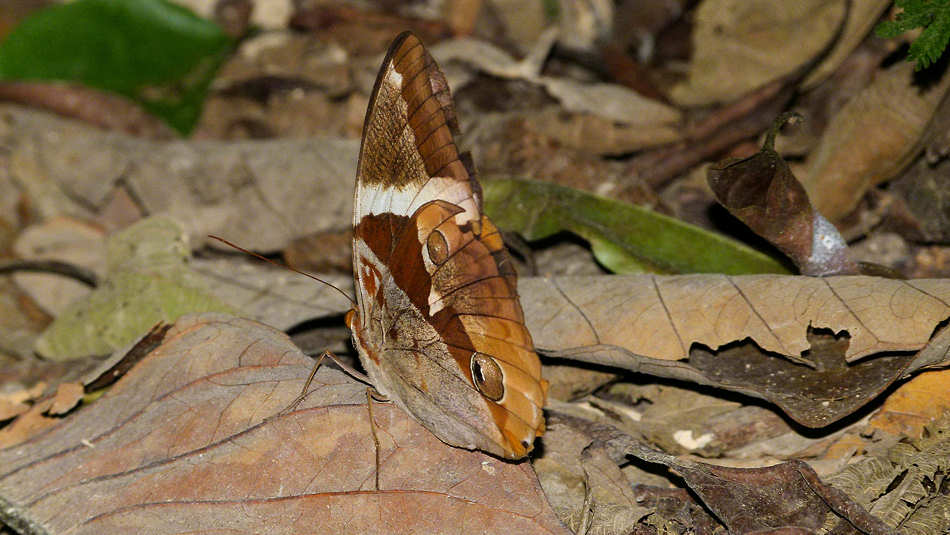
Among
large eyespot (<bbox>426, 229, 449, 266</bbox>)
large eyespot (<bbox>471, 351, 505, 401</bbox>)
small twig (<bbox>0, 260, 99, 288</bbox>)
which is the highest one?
large eyespot (<bbox>426, 229, 449, 266</bbox>)

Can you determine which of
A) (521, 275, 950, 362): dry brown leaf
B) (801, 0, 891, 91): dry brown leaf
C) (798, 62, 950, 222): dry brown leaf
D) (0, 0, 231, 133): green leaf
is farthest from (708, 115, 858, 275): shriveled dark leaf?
(0, 0, 231, 133): green leaf

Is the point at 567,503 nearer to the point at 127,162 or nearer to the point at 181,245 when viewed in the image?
the point at 181,245

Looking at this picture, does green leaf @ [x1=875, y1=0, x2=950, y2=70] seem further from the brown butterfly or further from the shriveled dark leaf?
the brown butterfly

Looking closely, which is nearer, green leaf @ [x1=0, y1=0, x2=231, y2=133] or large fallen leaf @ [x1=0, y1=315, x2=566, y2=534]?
large fallen leaf @ [x1=0, y1=315, x2=566, y2=534]

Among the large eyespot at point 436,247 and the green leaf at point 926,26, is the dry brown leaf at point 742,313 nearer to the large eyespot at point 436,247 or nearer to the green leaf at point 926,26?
the large eyespot at point 436,247

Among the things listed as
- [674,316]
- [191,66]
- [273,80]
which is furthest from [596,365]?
[191,66]

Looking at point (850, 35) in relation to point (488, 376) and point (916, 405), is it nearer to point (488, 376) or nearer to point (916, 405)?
point (916, 405)

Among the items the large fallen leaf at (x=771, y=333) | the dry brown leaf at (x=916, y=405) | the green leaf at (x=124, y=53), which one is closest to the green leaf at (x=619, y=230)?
the large fallen leaf at (x=771, y=333)
